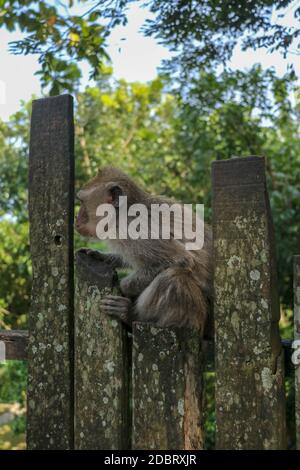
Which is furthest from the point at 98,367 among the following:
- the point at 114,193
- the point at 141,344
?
the point at 114,193

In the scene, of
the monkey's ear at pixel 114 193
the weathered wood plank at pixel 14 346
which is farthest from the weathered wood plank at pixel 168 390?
the monkey's ear at pixel 114 193

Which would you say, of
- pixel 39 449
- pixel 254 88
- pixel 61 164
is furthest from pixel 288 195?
pixel 39 449

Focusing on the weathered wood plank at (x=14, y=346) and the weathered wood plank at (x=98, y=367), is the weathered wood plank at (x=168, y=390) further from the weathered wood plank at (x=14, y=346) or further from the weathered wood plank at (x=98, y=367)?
the weathered wood plank at (x=14, y=346)

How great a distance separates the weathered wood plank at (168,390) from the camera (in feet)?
8.16

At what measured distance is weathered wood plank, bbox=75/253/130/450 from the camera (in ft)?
8.67

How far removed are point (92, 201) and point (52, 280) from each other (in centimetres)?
84

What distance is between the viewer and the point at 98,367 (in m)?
2.68

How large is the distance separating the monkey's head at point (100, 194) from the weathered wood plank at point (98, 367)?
0.80 metres

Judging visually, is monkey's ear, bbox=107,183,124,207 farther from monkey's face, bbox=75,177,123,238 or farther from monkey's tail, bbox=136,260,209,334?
monkey's tail, bbox=136,260,209,334

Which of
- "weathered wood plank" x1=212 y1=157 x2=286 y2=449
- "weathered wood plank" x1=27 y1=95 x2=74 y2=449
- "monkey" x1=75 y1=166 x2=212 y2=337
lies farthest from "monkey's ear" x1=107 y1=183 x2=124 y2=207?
"weathered wood plank" x1=212 y1=157 x2=286 y2=449

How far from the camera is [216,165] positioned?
8.07 ft

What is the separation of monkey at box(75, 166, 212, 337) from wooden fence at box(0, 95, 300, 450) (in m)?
0.26

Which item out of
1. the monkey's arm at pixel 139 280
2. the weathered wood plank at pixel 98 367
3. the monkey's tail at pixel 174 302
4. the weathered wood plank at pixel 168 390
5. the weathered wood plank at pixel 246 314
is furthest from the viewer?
the monkey's arm at pixel 139 280

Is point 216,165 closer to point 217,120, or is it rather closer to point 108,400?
point 108,400
